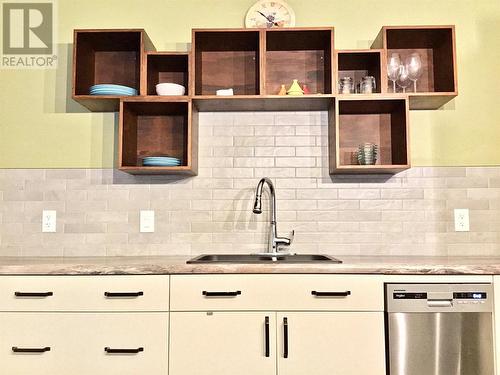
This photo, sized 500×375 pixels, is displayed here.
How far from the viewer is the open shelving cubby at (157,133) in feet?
7.50

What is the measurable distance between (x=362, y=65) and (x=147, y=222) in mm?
1576

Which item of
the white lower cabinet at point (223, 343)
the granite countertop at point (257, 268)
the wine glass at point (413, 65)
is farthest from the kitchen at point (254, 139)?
the white lower cabinet at point (223, 343)

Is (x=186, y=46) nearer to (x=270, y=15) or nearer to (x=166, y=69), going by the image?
(x=166, y=69)

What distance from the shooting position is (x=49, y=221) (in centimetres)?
251

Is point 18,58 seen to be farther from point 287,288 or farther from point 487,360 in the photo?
point 487,360

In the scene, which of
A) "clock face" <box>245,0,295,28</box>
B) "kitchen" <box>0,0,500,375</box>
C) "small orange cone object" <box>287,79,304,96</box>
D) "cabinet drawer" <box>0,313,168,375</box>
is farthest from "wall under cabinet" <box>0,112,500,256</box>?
"cabinet drawer" <box>0,313,168,375</box>

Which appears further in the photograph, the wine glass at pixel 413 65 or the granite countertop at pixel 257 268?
the wine glass at pixel 413 65

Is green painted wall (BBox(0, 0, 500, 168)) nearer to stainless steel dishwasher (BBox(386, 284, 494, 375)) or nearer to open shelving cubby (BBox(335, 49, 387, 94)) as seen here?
open shelving cubby (BBox(335, 49, 387, 94))


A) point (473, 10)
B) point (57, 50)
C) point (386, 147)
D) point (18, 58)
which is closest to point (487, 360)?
point (386, 147)

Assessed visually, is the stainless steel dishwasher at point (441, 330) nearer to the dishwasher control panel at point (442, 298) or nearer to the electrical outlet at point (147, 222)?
the dishwasher control panel at point (442, 298)

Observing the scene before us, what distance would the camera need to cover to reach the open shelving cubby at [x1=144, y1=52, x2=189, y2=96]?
7.80ft

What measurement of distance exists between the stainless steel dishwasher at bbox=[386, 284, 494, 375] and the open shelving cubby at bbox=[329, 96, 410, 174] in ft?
2.43

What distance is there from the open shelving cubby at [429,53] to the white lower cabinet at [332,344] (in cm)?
123

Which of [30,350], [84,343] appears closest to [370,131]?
[84,343]
